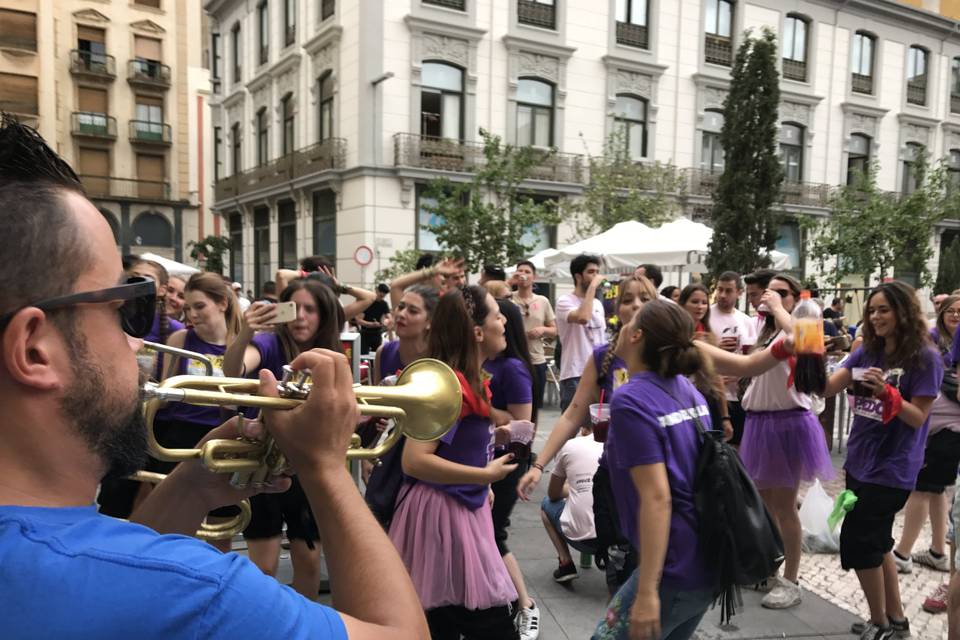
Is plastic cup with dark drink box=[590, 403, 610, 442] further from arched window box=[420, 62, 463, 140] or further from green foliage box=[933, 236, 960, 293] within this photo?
green foliage box=[933, 236, 960, 293]

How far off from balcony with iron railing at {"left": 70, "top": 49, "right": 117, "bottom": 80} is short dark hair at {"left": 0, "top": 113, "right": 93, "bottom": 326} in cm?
3788

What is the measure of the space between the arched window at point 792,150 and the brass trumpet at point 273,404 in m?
25.4

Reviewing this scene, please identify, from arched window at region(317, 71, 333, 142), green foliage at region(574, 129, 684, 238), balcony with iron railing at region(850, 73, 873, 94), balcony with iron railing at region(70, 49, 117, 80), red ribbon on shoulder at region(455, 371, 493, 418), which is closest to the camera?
red ribbon on shoulder at region(455, 371, 493, 418)

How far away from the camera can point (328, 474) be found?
1107 millimetres

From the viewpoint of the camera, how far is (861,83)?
24672 millimetres

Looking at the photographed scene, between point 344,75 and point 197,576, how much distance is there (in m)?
20.1

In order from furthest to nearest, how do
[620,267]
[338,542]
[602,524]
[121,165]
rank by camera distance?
[121,165], [620,267], [602,524], [338,542]

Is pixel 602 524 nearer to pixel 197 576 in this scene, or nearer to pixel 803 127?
pixel 197 576

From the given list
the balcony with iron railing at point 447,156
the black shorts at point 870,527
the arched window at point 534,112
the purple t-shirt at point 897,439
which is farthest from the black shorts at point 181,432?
the arched window at point 534,112

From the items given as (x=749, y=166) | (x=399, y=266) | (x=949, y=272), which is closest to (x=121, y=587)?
(x=399, y=266)

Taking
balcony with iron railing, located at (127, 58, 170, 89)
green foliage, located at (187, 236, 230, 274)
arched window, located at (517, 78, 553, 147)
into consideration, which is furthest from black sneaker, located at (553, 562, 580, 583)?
balcony with iron railing, located at (127, 58, 170, 89)

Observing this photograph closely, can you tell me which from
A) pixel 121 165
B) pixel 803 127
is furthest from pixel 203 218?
pixel 803 127

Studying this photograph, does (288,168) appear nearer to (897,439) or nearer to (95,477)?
(897,439)

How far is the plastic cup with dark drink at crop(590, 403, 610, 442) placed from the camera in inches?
144
